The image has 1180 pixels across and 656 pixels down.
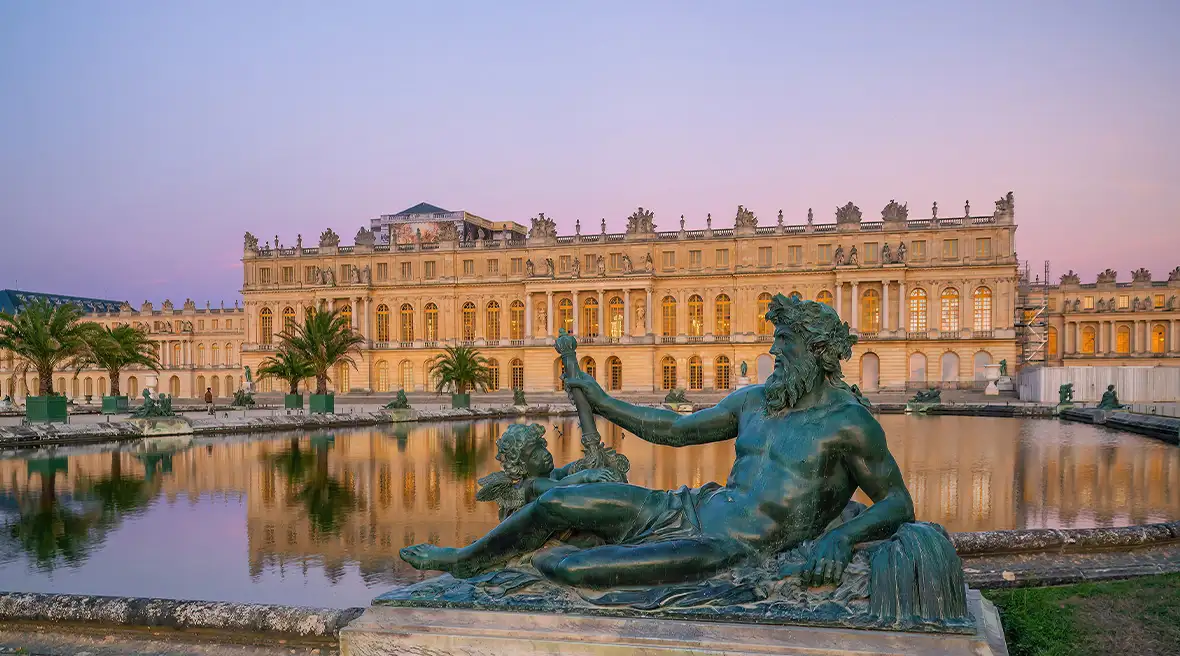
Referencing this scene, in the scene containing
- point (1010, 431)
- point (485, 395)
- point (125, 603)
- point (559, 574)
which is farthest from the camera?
point (485, 395)

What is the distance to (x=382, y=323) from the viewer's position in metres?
61.7

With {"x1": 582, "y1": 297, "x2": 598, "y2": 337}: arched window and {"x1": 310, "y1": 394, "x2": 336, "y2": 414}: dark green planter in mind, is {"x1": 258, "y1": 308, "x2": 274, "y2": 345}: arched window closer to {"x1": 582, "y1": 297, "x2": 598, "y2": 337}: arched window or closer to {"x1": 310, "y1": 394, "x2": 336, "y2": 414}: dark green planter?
{"x1": 582, "y1": 297, "x2": 598, "y2": 337}: arched window

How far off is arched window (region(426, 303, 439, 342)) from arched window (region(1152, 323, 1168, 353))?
5183cm

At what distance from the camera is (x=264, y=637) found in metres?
4.43

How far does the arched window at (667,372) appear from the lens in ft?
188

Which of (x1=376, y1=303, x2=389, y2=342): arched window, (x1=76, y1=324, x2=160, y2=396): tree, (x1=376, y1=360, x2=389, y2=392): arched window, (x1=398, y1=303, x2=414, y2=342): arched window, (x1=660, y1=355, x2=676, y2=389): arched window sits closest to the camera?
(x1=76, y1=324, x2=160, y2=396): tree

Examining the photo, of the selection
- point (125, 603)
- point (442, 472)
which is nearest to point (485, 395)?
point (442, 472)

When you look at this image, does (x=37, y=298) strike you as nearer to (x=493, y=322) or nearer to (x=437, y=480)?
(x=493, y=322)

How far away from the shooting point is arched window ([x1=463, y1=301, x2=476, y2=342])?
6034 centimetres

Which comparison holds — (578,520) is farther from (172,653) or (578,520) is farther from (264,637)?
(172,653)

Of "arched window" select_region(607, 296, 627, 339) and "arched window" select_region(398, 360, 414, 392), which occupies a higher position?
"arched window" select_region(607, 296, 627, 339)

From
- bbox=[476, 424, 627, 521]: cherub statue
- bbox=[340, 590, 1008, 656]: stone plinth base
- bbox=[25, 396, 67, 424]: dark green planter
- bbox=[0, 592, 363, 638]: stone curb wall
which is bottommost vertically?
bbox=[25, 396, 67, 424]: dark green planter

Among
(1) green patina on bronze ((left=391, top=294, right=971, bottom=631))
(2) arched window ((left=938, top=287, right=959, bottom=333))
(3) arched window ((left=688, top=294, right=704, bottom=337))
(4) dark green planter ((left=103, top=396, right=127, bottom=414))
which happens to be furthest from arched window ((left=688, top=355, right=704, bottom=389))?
(1) green patina on bronze ((left=391, top=294, right=971, bottom=631))

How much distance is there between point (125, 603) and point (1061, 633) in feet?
16.1
